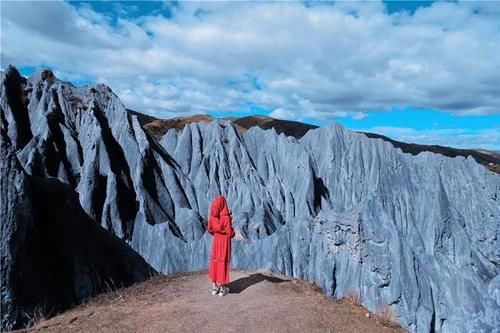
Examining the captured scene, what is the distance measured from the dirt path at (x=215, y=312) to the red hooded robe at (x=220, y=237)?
0.49 m

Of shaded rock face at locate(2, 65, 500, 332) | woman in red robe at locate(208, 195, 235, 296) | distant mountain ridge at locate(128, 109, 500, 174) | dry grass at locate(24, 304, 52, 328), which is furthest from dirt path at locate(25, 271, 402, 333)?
distant mountain ridge at locate(128, 109, 500, 174)

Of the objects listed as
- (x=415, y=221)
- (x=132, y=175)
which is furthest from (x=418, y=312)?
(x=132, y=175)

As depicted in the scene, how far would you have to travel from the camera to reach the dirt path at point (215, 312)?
23.1 ft

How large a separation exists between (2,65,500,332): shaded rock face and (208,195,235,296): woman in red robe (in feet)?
29.7

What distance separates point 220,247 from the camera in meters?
8.64

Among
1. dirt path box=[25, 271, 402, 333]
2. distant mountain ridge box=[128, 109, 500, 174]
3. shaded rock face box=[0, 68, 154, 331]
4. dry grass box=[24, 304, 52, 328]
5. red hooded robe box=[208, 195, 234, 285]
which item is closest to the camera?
dirt path box=[25, 271, 402, 333]

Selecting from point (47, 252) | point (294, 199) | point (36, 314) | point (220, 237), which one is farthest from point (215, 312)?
point (294, 199)

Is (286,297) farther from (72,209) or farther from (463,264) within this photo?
(463,264)

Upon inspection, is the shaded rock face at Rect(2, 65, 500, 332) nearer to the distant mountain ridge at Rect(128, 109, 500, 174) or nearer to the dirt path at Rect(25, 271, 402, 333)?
the dirt path at Rect(25, 271, 402, 333)

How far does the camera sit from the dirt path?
23.1 ft

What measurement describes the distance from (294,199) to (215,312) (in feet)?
104

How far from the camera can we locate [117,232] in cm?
2909

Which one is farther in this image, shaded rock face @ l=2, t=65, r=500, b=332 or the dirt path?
shaded rock face @ l=2, t=65, r=500, b=332

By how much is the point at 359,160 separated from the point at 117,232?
20949 mm
